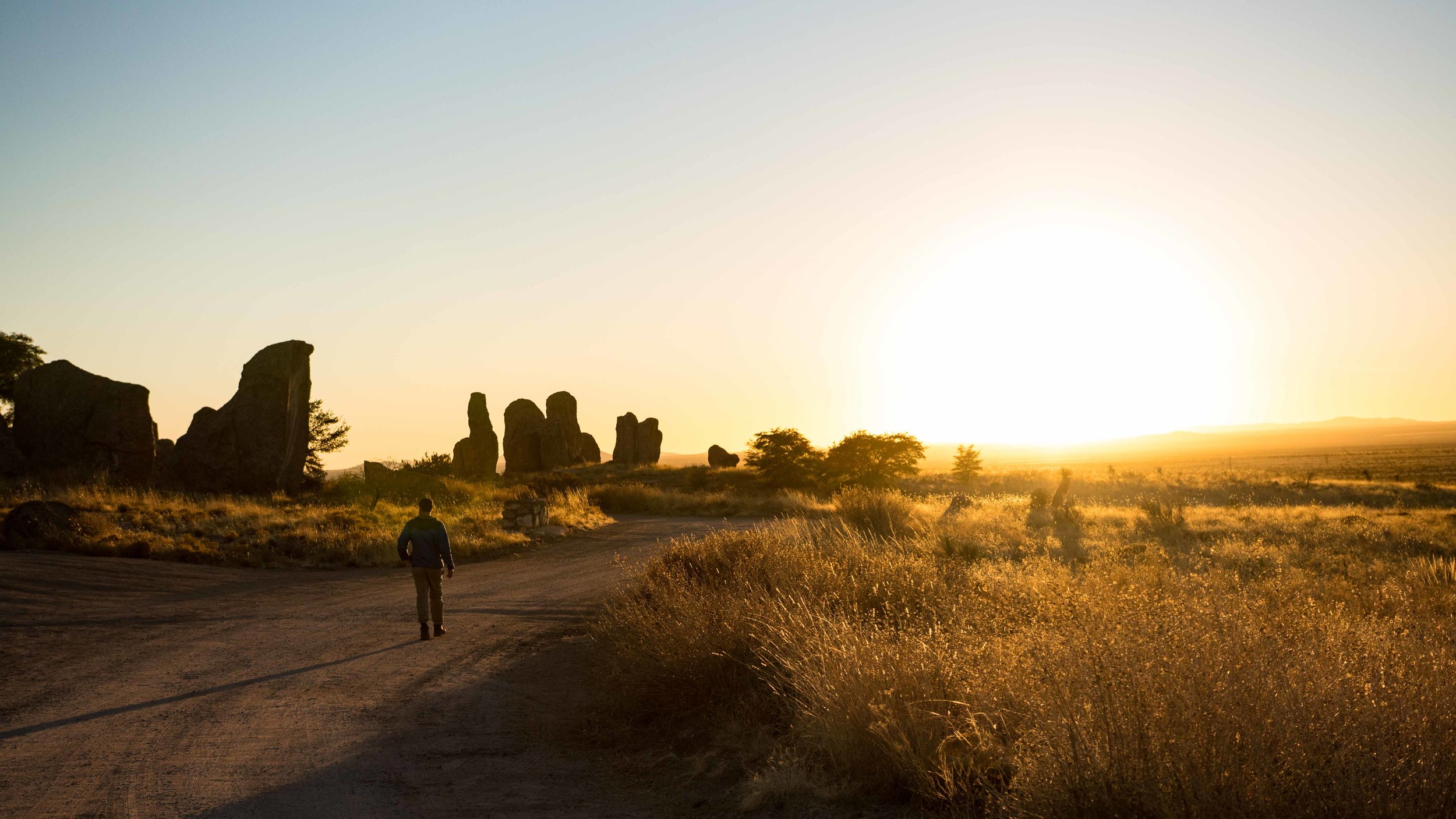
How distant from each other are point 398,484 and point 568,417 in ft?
121

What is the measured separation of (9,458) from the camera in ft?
87.4

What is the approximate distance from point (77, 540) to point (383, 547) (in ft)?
19.6

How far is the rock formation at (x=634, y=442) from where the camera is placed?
74.1 meters

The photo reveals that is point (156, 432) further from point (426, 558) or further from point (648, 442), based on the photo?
point (648, 442)

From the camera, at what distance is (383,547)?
66.0ft

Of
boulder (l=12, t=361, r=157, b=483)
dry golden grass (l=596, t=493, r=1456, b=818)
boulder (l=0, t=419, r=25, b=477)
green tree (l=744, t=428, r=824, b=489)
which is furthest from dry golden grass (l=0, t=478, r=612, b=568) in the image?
green tree (l=744, t=428, r=824, b=489)

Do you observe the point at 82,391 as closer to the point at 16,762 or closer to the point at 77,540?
the point at 77,540

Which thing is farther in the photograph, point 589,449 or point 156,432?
point 589,449

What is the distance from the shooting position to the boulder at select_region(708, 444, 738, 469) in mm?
72875

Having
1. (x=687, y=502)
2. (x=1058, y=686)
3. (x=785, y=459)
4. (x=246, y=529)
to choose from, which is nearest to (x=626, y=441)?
(x=785, y=459)

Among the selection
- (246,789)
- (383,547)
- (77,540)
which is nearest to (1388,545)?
(246,789)

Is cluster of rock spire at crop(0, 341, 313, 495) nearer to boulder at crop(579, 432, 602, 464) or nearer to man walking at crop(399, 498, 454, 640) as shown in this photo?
man walking at crop(399, 498, 454, 640)

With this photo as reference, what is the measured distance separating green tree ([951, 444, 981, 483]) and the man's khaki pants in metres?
51.3

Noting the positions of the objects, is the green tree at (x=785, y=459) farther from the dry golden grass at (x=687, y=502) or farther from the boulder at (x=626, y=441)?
the boulder at (x=626, y=441)
